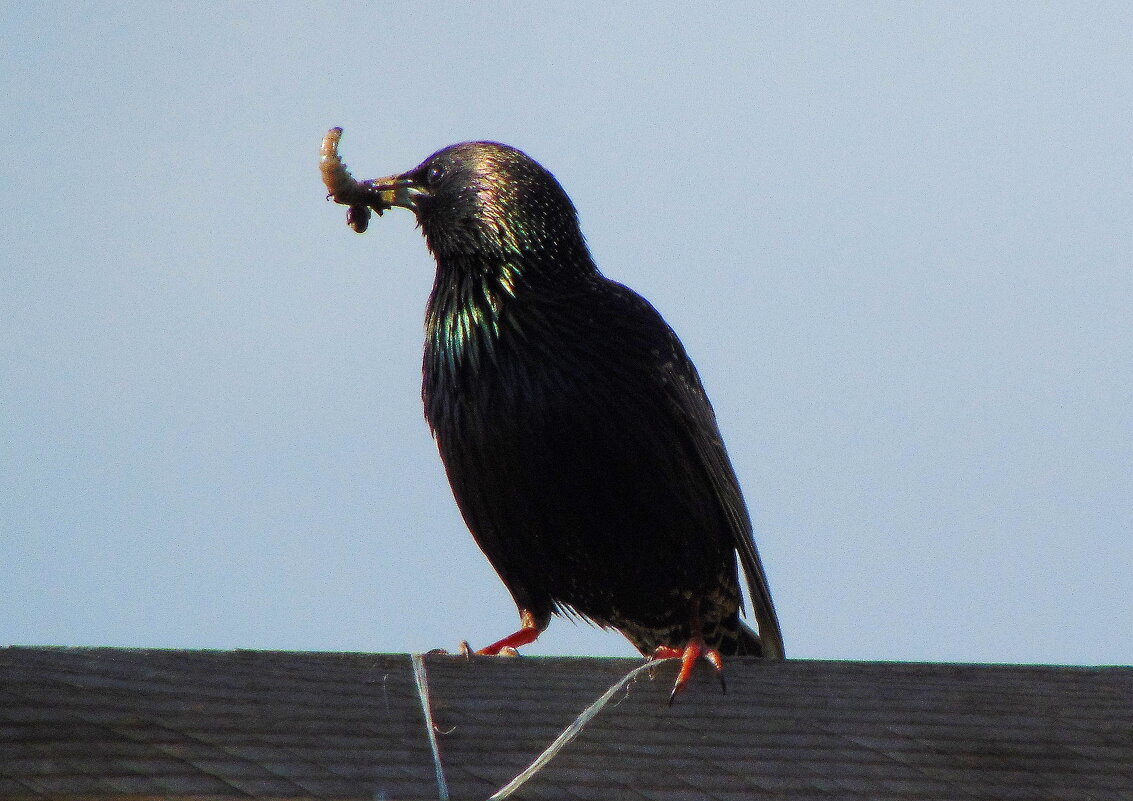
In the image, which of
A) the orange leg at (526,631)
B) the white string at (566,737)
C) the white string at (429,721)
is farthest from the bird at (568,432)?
the white string at (429,721)

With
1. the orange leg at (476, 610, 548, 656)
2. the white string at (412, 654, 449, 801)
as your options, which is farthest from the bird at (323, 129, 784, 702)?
the white string at (412, 654, 449, 801)

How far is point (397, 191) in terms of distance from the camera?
4336 mm

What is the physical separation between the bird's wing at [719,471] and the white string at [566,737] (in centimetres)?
160

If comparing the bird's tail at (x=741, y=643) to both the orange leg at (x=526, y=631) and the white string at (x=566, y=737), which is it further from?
the white string at (x=566, y=737)

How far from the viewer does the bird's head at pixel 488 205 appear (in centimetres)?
405

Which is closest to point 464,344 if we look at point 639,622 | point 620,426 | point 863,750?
point 620,426

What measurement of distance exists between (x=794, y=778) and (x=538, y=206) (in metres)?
2.32

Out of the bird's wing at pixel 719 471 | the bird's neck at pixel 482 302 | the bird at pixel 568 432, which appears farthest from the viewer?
the bird's wing at pixel 719 471

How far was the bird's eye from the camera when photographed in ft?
14.2

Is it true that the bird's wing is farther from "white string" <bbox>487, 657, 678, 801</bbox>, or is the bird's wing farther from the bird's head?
"white string" <bbox>487, 657, 678, 801</bbox>

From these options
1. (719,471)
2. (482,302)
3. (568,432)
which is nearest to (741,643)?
(719,471)

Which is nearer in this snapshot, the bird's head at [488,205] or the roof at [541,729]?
the roof at [541,729]

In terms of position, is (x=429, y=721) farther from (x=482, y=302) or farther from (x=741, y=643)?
(x=741, y=643)

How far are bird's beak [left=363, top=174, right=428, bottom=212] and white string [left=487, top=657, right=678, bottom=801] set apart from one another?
2.20 meters
